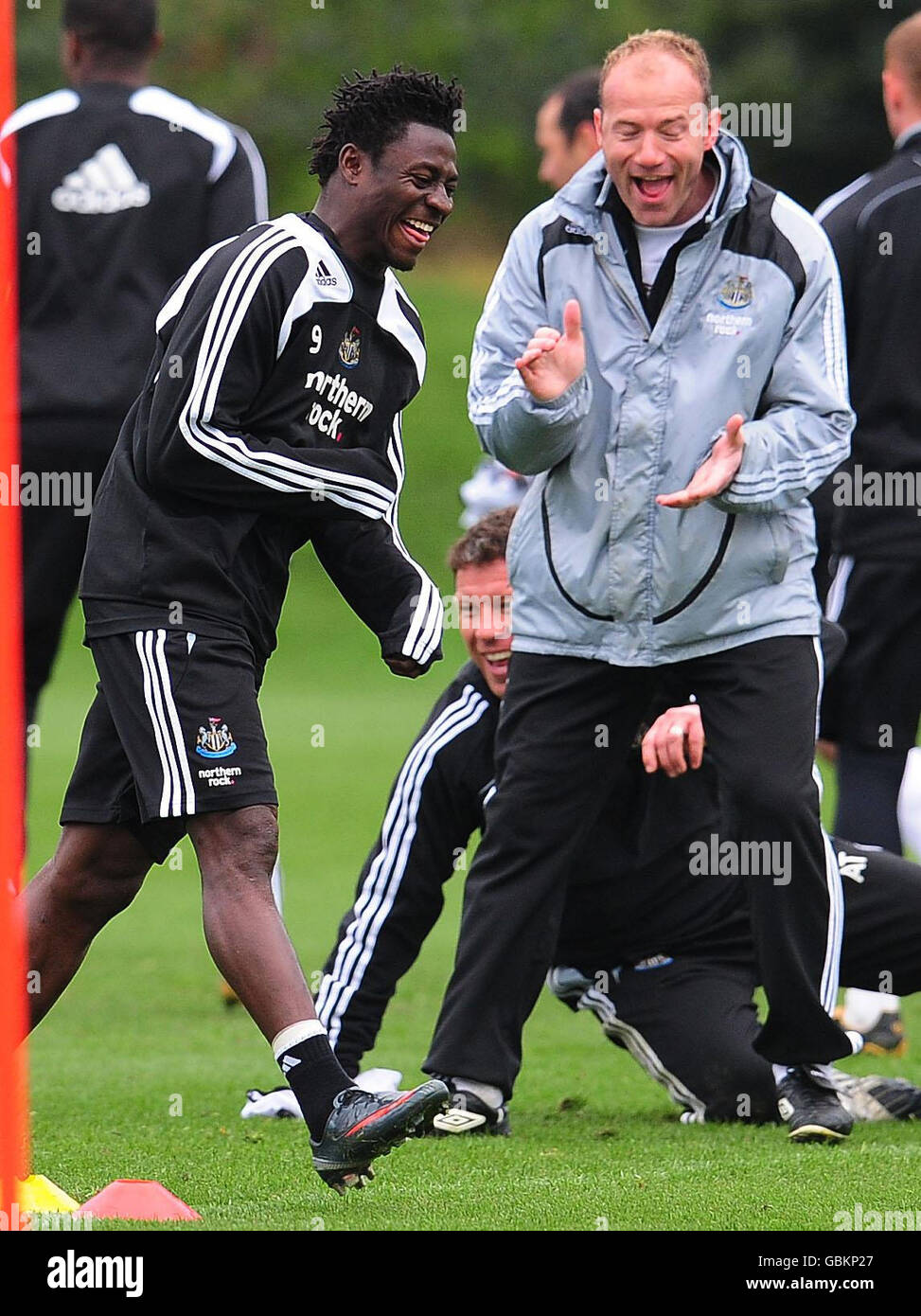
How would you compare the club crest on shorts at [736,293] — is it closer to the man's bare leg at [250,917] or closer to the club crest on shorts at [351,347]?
the club crest on shorts at [351,347]

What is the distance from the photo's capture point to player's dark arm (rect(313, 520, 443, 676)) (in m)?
4.62

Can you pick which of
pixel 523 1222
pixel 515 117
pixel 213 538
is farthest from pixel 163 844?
pixel 515 117

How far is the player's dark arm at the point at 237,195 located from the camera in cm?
654

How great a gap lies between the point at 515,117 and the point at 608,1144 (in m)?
32.0

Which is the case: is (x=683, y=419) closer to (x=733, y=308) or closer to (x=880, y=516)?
(x=733, y=308)

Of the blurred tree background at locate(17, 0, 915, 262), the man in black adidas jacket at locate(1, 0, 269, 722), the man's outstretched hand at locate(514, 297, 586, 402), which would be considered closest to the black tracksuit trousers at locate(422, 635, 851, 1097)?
the man's outstretched hand at locate(514, 297, 586, 402)

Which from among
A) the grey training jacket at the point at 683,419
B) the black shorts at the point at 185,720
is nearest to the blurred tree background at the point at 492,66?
the grey training jacket at the point at 683,419

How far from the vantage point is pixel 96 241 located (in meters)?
6.63

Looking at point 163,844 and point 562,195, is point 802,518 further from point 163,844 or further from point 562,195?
point 163,844

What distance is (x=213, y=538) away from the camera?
4.47 metres

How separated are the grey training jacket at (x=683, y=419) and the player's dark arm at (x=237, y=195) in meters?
1.53

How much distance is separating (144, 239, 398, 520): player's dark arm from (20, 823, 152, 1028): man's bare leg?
2.51ft

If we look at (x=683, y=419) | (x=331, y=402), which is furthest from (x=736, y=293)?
(x=331, y=402)

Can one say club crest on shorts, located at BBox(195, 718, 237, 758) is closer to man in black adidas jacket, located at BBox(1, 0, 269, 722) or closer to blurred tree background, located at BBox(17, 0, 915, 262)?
man in black adidas jacket, located at BBox(1, 0, 269, 722)
